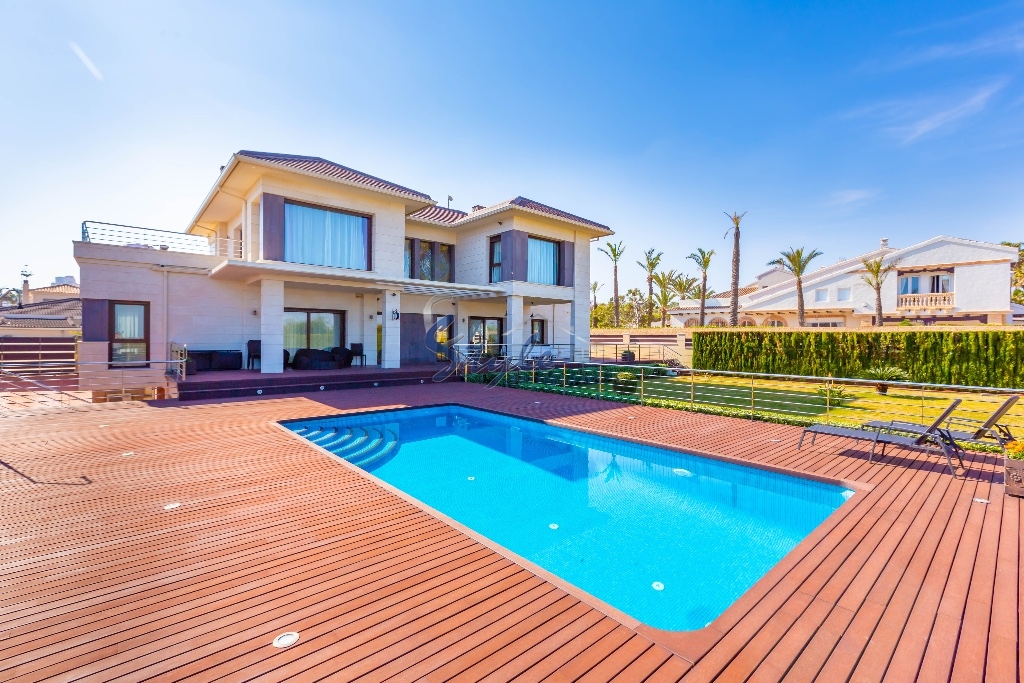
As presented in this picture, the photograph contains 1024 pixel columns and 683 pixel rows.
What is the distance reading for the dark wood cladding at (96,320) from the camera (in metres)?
13.9

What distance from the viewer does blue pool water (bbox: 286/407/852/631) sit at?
4.47 metres

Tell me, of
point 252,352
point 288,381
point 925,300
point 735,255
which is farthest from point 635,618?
point 925,300

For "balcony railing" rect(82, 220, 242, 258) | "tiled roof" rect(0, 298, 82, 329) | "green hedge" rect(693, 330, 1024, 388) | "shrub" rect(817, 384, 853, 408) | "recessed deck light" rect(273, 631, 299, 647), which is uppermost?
"balcony railing" rect(82, 220, 242, 258)

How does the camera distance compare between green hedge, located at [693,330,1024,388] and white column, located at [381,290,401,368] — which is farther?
white column, located at [381,290,401,368]

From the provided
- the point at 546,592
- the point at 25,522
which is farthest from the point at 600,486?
the point at 25,522

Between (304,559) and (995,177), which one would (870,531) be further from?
(995,177)

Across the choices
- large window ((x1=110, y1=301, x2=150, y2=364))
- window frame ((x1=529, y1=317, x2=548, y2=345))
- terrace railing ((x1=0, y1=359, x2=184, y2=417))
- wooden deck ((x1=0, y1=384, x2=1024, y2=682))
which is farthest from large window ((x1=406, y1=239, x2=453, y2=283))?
wooden deck ((x1=0, y1=384, x2=1024, y2=682))

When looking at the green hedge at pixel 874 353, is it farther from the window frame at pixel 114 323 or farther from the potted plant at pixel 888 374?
the window frame at pixel 114 323

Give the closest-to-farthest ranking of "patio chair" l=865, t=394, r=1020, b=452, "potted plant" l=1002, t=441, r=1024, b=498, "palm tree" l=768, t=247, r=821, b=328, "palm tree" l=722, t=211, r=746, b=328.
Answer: "potted plant" l=1002, t=441, r=1024, b=498
"patio chair" l=865, t=394, r=1020, b=452
"palm tree" l=722, t=211, r=746, b=328
"palm tree" l=768, t=247, r=821, b=328

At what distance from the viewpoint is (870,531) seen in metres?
4.42

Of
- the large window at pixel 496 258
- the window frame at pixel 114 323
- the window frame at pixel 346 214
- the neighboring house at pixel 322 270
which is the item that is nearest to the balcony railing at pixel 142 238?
the neighboring house at pixel 322 270

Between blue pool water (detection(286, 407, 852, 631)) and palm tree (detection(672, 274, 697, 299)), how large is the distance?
3942 cm

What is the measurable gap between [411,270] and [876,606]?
19.0 metres

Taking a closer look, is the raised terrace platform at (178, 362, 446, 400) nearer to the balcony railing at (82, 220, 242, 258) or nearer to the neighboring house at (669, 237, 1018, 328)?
the balcony railing at (82, 220, 242, 258)
